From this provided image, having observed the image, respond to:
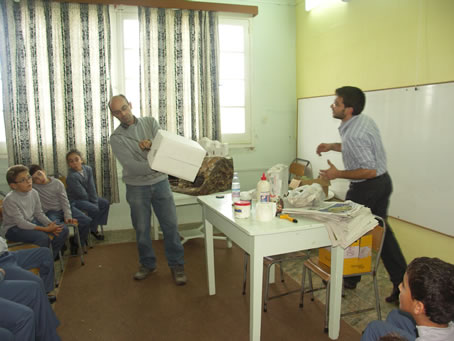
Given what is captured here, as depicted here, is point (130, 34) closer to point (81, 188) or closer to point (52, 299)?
point (81, 188)

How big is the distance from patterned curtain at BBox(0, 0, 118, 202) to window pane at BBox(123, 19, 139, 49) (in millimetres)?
222

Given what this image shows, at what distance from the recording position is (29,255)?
7.81 ft

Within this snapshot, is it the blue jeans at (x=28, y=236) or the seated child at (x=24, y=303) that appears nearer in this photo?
the seated child at (x=24, y=303)

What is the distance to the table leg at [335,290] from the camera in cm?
204

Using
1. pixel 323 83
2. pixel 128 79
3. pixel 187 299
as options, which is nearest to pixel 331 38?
pixel 323 83

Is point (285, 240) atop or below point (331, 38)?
below

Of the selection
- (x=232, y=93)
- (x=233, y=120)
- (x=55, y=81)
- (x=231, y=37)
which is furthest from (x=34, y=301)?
(x=231, y=37)

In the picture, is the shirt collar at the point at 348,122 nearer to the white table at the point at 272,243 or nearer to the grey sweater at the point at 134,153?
the white table at the point at 272,243

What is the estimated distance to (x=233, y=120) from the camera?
15.1ft

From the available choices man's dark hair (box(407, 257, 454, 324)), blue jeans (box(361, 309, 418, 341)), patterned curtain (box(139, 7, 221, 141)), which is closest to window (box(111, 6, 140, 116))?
patterned curtain (box(139, 7, 221, 141))

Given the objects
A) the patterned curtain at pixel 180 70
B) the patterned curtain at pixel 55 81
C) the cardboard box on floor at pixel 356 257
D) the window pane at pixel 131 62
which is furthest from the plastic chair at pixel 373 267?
the window pane at pixel 131 62

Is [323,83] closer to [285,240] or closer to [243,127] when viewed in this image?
[243,127]

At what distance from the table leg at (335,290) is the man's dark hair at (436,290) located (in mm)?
866

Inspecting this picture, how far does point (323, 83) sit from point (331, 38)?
1.69 ft
